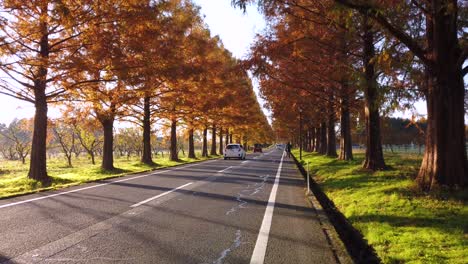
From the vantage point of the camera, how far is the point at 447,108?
26.5ft

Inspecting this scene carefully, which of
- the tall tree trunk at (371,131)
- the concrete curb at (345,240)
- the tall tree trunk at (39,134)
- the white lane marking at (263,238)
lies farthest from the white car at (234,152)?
the concrete curb at (345,240)

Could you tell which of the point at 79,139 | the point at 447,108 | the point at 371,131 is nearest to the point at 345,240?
the point at 447,108

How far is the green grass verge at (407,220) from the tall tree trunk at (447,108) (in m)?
0.59

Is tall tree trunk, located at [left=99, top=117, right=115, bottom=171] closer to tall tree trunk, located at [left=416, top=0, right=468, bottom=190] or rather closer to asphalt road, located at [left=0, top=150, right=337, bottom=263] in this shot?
asphalt road, located at [left=0, top=150, right=337, bottom=263]

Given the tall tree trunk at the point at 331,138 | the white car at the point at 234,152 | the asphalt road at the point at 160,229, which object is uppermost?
the tall tree trunk at the point at 331,138

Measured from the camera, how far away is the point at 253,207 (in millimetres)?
8445

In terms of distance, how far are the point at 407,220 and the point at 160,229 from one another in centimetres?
416

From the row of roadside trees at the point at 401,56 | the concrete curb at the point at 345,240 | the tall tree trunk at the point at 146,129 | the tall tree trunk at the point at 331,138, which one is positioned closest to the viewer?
the concrete curb at the point at 345,240

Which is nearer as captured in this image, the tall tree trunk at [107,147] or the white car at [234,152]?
the tall tree trunk at [107,147]

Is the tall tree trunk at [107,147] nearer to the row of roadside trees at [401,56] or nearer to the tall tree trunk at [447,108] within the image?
the row of roadside trees at [401,56]

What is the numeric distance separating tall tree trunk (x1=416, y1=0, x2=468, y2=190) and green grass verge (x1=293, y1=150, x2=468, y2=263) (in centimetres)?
59

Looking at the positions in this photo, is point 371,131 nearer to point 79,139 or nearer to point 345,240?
point 345,240

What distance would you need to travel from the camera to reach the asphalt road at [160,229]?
477 cm

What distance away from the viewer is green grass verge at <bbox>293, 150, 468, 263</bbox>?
15.9 ft
